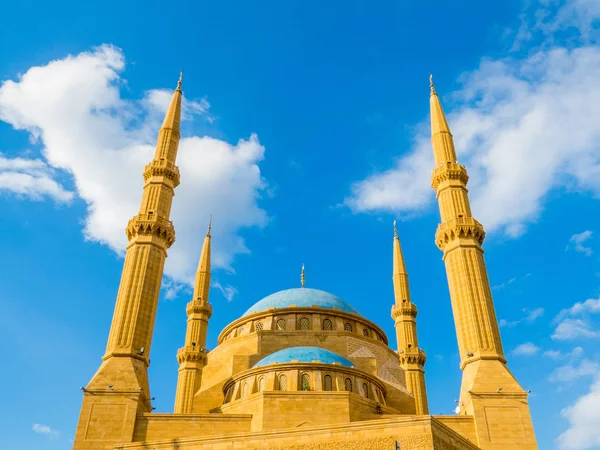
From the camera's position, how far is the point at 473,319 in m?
20.1

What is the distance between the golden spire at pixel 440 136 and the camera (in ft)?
81.5

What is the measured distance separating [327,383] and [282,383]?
5.24 feet

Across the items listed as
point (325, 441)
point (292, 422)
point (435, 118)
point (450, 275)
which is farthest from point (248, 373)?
point (435, 118)

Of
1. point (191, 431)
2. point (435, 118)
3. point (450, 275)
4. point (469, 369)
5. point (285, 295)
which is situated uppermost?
point (435, 118)

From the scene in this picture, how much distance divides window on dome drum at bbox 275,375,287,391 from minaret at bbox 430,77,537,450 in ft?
19.9

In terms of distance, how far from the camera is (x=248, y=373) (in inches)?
836

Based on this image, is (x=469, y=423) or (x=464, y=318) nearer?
(x=469, y=423)

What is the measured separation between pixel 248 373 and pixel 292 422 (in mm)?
3414

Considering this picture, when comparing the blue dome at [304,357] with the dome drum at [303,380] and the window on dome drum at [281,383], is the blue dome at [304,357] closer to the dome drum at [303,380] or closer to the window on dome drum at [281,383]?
the dome drum at [303,380]

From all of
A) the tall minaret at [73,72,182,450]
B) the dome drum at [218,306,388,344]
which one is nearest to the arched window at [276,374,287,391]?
the tall minaret at [73,72,182,450]

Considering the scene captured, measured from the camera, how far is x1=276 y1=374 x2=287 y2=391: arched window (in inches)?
795

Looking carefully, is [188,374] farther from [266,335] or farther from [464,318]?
[464,318]

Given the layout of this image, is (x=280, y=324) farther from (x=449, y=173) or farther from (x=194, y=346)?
(x=449, y=173)

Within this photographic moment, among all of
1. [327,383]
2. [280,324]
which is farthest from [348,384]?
[280,324]
